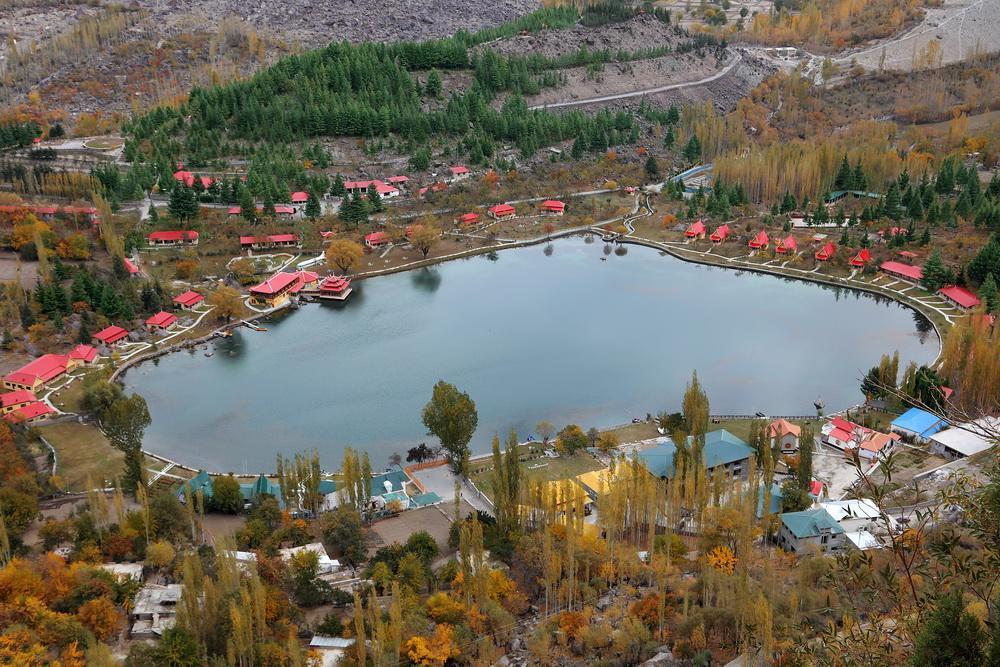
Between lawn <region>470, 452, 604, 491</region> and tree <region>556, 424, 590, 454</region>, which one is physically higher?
tree <region>556, 424, 590, 454</region>

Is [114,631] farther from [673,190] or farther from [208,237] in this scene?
[673,190]

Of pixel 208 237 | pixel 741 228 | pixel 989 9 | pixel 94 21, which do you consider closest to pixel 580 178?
pixel 741 228

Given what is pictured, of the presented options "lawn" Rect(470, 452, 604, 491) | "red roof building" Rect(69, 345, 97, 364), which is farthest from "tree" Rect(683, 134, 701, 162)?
"red roof building" Rect(69, 345, 97, 364)

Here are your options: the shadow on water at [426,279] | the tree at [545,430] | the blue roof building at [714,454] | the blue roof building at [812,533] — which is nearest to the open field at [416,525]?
the tree at [545,430]

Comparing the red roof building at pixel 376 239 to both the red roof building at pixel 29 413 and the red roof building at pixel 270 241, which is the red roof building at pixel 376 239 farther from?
the red roof building at pixel 29 413

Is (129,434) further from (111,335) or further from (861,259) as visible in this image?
(861,259)

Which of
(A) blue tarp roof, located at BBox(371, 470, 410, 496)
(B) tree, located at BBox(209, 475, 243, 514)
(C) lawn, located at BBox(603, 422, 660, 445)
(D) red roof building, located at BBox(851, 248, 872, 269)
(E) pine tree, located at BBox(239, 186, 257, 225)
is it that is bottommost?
(C) lawn, located at BBox(603, 422, 660, 445)

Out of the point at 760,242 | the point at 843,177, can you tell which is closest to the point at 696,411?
the point at 760,242

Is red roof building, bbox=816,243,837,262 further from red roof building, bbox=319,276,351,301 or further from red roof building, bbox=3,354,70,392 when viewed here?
red roof building, bbox=3,354,70,392
